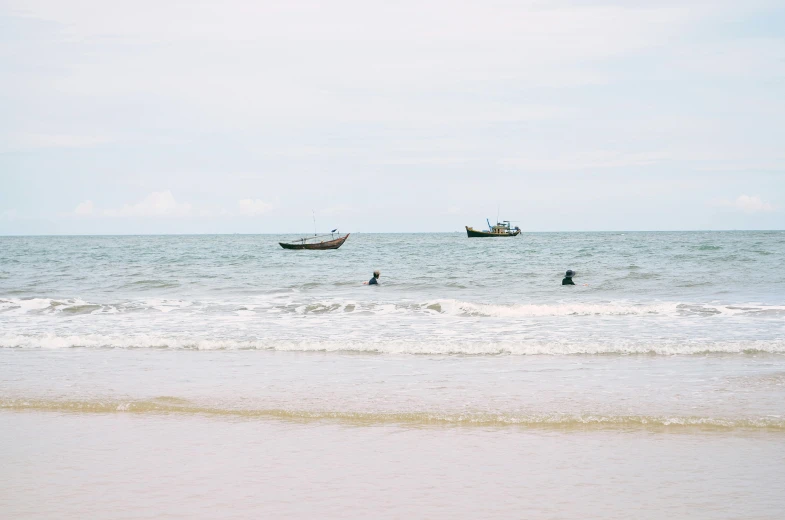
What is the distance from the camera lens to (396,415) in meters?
8.31

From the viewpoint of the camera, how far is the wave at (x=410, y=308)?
A: 19.6m

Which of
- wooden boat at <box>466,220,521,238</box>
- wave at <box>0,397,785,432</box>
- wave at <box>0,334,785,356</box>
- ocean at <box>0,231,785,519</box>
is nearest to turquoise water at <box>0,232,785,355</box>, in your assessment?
wave at <box>0,334,785,356</box>

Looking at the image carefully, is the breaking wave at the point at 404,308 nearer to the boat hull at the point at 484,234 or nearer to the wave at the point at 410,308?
the wave at the point at 410,308

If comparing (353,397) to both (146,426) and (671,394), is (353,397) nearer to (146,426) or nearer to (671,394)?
(146,426)

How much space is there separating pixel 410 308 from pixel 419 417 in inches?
509

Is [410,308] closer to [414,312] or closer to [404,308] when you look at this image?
→ [404,308]

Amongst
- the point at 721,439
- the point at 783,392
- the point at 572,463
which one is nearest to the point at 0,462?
the point at 572,463

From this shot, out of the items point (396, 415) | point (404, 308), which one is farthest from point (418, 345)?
point (404, 308)

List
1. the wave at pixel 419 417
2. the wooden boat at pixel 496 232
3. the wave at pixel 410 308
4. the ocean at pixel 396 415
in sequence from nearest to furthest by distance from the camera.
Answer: the ocean at pixel 396 415 < the wave at pixel 419 417 < the wave at pixel 410 308 < the wooden boat at pixel 496 232

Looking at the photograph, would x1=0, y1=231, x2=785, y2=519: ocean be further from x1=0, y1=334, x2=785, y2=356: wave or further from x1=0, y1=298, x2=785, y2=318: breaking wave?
x1=0, y1=298, x2=785, y2=318: breaking wave

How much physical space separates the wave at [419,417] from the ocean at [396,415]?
0.04m

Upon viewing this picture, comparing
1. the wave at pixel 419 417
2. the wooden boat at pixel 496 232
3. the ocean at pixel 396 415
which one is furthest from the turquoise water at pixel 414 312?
the wooden boat at pixel 496 232

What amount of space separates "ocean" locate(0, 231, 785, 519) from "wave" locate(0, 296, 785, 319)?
469mm

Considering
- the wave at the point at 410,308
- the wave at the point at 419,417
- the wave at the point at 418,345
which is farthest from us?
the wave at the point at 410,308
